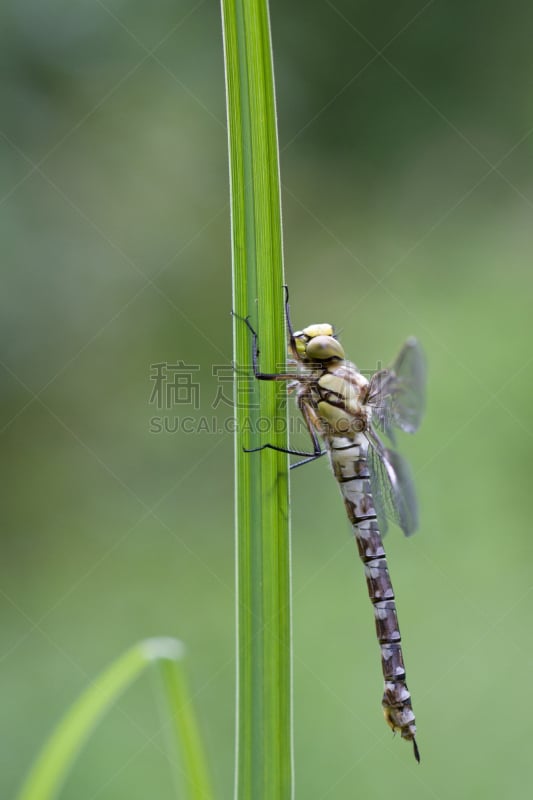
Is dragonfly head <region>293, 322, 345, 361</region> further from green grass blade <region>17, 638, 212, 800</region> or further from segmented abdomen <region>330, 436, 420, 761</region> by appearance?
green grass blade <region>17, 638, 212, 800</region>

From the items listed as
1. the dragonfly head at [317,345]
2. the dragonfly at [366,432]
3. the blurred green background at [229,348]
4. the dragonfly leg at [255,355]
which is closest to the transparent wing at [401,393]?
the dragonfly at [366,432]

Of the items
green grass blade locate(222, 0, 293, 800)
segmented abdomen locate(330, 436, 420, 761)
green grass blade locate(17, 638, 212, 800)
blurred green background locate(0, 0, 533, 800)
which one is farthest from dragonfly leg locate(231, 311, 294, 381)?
blurred green background locate(0, 0, 533, 800)

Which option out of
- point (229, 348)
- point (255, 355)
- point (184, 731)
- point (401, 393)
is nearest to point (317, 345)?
point (401, 393)

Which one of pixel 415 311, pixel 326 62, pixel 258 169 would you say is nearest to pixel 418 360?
Answer: pixel 258 169

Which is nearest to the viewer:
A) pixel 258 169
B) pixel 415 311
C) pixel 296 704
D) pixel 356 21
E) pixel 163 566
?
pixel 258 169

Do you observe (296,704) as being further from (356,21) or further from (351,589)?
(356,21)

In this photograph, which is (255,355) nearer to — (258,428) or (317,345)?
(258,428)

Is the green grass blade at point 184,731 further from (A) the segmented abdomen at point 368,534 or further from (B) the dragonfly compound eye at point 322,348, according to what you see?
(B) the dragonfly compound eye at point 322,348
